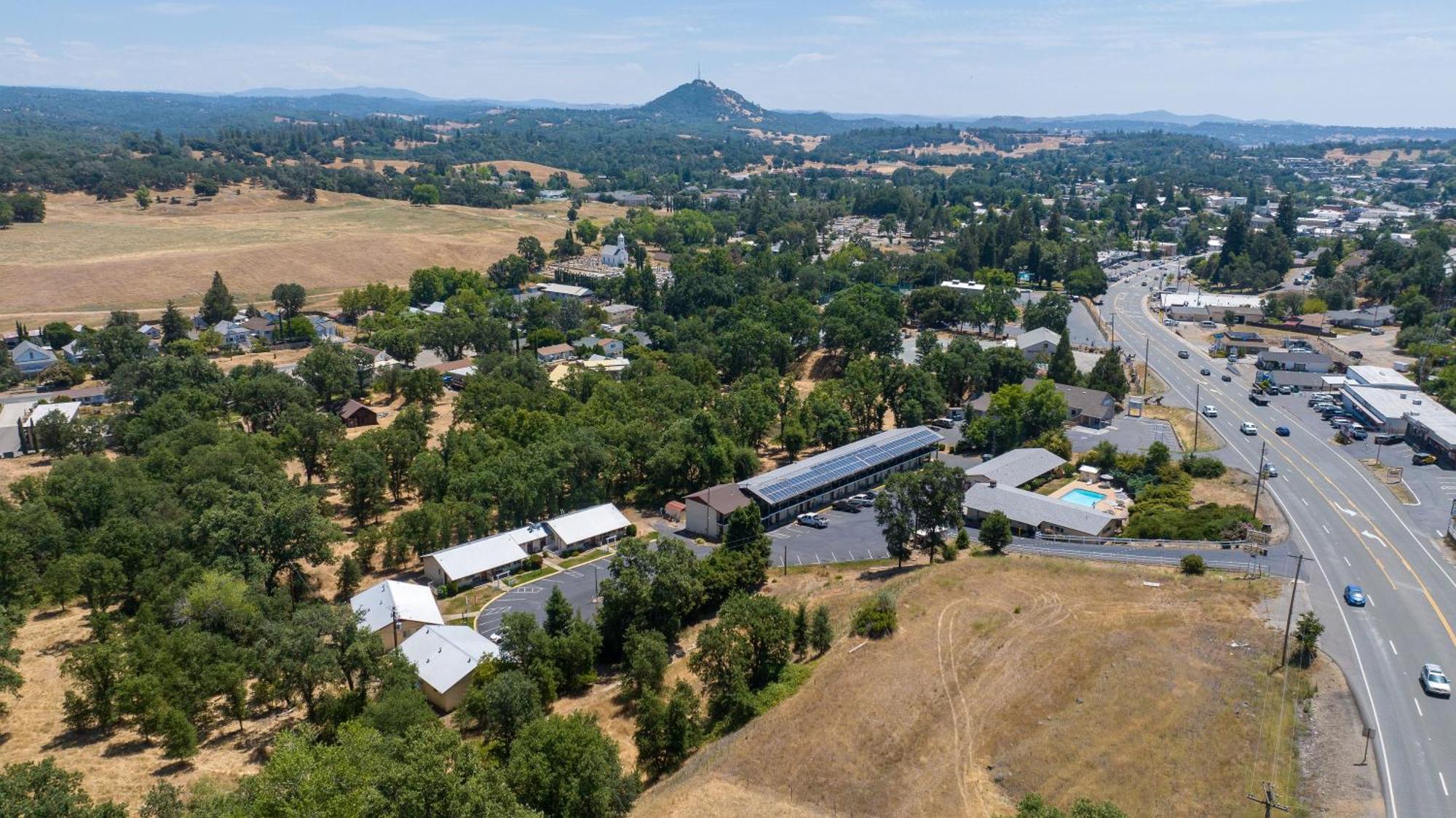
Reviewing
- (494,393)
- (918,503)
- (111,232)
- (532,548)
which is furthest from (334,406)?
(111,232)

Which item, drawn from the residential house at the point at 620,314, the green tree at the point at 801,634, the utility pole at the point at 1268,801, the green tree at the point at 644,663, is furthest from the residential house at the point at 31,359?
the utility pole at the point at 1268,801

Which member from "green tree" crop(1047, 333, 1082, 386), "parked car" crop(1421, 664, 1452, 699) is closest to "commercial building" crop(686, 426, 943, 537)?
"green tree" crop(1047, 333, 1082, 386)

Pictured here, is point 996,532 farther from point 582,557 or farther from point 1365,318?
point 1365,318

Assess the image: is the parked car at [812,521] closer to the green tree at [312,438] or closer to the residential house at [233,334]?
the green tree at [312,438]

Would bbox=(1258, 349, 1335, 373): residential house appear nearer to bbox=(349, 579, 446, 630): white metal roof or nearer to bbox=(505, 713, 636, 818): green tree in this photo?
bbox=(349, 579, 446, 630): white metal roof

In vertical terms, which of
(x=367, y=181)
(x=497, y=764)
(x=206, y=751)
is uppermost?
(x=367, y=181)

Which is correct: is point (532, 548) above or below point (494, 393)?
below

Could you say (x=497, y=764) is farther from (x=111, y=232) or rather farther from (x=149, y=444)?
(x=111, y=232)
